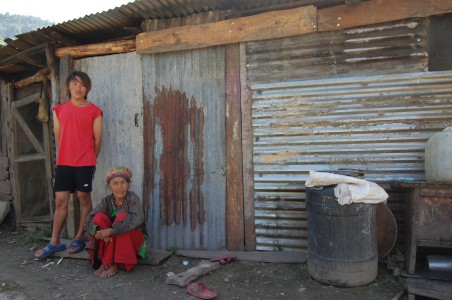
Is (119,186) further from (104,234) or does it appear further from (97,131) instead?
(97,131)

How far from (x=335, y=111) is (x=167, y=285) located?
2.63 metres

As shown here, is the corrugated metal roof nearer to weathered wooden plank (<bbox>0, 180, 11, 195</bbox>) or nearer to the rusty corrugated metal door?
the rusty corrugated metal door

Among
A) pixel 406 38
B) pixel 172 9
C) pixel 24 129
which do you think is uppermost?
pixel 172 9

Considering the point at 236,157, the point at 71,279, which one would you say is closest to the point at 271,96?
the point at 236,157

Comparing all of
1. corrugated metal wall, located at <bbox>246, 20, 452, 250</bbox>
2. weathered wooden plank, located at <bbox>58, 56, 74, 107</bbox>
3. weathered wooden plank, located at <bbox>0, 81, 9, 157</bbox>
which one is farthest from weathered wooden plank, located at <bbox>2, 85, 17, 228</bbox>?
corrugated metal wall, located at <bbox>246, 20, 452, 250</bbox>

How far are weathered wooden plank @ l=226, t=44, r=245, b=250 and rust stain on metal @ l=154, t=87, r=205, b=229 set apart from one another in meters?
0.38

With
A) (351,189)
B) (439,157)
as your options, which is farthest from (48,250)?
(439,157)

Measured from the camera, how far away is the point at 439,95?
3850 mm

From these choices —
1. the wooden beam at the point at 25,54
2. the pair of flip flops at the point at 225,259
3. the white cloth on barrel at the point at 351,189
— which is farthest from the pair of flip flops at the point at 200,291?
the wooden beam at the point at 25,54

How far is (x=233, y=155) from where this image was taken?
4527 millimetres

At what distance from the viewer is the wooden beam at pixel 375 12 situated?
12.5 feet

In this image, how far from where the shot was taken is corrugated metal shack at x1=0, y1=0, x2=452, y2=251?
3.97 meters

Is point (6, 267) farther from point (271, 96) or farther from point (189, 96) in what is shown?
point (271, 96)

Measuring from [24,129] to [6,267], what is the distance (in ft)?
10.3
